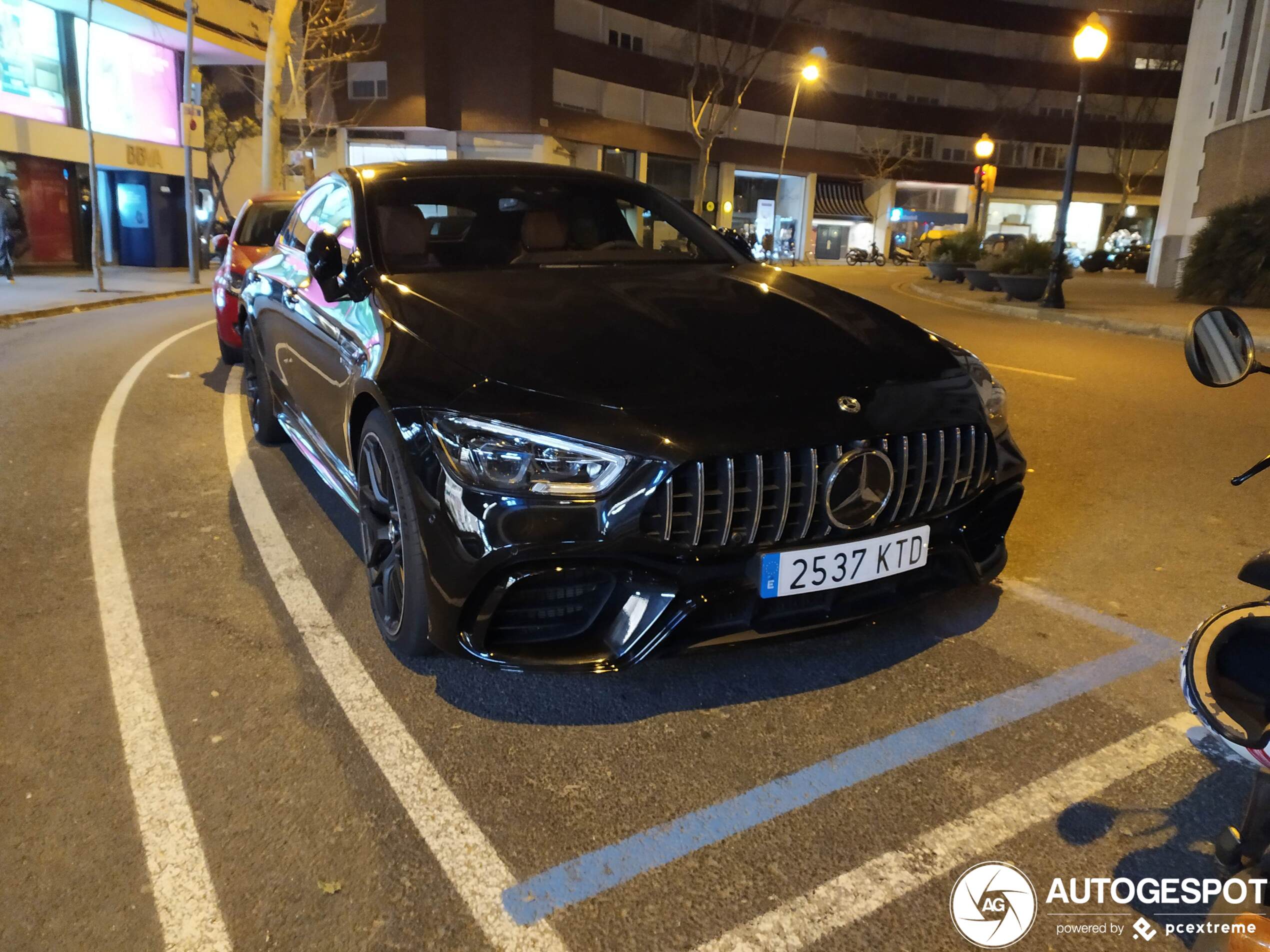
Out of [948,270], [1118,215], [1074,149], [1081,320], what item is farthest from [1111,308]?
[1118,215]

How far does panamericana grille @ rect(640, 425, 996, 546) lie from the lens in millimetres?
2328

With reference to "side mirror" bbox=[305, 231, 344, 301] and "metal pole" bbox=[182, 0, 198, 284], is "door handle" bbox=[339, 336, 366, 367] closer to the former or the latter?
"side mirror" bbox=[305, 231, 344, 301]

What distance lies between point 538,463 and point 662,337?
2.19 feet

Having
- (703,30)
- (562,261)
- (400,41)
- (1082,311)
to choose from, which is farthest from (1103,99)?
(562,261)

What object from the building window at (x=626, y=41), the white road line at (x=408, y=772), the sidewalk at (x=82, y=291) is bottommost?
the white road line at (x=408, y=772)

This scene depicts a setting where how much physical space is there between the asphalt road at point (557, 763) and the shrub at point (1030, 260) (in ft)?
53.8

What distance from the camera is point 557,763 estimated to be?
95.8 inches

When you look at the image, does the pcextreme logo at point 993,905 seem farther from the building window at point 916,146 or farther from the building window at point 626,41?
the building window at point 916,146

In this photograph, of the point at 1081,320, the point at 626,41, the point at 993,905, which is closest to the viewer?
the point at 993,905

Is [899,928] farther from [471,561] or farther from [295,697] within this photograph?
[295,697]

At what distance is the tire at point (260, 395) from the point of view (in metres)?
5.13

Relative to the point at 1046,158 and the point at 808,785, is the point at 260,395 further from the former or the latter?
the point at 1046,158

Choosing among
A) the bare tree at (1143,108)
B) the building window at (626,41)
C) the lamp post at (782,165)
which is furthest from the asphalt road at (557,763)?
the bare tree at (1143,108)

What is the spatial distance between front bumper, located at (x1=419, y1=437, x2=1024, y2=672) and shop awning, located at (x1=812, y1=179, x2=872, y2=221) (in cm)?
5542
